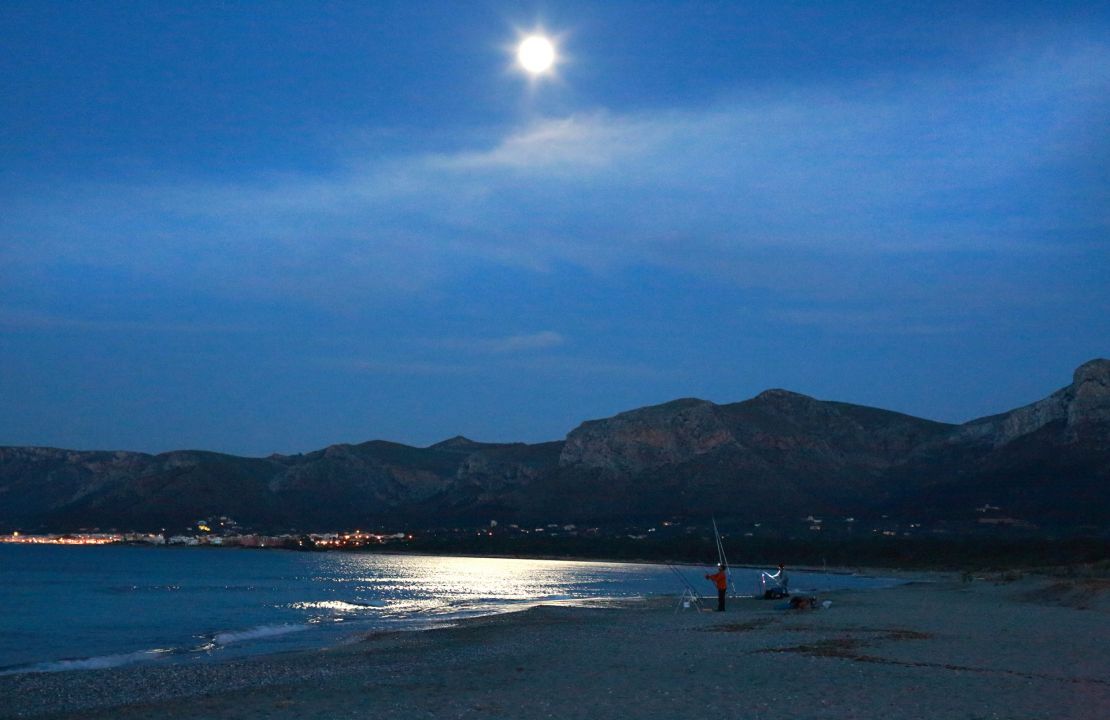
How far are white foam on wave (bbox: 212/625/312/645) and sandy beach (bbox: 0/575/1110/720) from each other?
25.1 feet

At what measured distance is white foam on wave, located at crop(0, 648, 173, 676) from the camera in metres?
32.1

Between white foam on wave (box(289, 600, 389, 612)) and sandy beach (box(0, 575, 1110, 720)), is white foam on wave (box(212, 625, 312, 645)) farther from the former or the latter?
white foam on wave (box(289, 600, 389, 612))

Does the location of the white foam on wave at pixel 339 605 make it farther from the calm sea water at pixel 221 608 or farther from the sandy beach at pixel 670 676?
the sandy beach at pixel 670 676

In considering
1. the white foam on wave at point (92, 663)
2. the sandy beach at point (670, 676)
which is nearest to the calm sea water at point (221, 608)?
the white foam on wave at point (92, 663)

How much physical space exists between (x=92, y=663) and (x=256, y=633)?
11745 mm

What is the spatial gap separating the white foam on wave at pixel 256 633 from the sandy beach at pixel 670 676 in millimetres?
7644

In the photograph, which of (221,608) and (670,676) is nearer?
(670,676)

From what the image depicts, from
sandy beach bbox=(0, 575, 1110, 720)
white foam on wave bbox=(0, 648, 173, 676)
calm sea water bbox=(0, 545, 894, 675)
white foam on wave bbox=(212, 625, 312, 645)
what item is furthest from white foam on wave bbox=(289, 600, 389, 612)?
sandy beach bbox=(0, 575, 1110, 720)

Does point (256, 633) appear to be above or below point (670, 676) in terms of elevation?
below

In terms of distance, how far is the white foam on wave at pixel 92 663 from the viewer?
3206 centimetres

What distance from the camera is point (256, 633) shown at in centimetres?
4509

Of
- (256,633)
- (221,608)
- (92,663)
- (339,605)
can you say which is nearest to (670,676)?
(92,663)

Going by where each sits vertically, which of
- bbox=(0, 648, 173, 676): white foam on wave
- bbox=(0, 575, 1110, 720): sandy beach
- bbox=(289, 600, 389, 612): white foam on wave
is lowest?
bbox=(289, 600, 389, 612): white foam on wave

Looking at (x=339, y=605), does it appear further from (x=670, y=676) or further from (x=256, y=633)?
(x=670, y=676)
